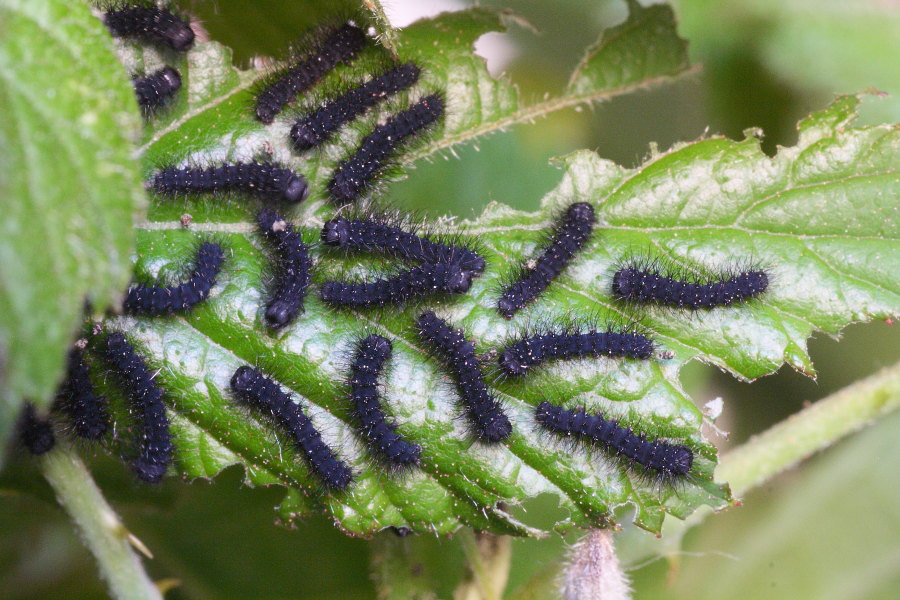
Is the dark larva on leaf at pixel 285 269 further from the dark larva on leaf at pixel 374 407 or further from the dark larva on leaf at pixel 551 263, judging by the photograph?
the dark larva on leaf at pixel 551 263

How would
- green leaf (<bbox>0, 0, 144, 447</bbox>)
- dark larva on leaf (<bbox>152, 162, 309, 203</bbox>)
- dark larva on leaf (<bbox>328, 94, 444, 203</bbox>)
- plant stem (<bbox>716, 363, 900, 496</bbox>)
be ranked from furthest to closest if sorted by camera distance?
1. plant stem (<bbox>716, 363, 900, 496</bbox>)
2. dark larva on leaf (<bbox>328, 94, 444, 203</bbox>)
3. dark larva on leaf (<bbox>152, 162, 309, 203</bbox>)
4. green leaf (<bbox>0, 0, 144, 447</bbox>)

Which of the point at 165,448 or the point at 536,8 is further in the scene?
the point at 536,8

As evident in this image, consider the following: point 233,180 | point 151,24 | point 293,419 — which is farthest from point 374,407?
point 151,24

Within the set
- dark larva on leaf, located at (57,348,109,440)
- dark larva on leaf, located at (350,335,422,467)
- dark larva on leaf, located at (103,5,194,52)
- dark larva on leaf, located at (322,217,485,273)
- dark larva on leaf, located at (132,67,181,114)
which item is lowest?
dark larva on leaf, located at (57,348,109,440)

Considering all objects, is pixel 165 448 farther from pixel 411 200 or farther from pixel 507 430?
pixel 411 200

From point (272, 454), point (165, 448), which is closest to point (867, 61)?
point (272, 454)

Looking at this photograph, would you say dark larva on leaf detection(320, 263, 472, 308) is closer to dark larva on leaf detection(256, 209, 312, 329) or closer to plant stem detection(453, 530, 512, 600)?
dark larva on leaf detection(256, 209, 312, 329)

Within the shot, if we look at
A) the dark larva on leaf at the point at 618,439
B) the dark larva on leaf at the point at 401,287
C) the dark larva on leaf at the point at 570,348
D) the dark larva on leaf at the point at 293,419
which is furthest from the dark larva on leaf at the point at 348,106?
the dark larva on leaf at the point at 618,439

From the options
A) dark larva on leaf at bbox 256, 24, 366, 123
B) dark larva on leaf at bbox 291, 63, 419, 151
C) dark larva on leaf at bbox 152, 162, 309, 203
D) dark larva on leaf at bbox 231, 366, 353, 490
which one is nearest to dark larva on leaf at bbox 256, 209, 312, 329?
dark larva on leaf at bbox 152, 162, 309, 203
